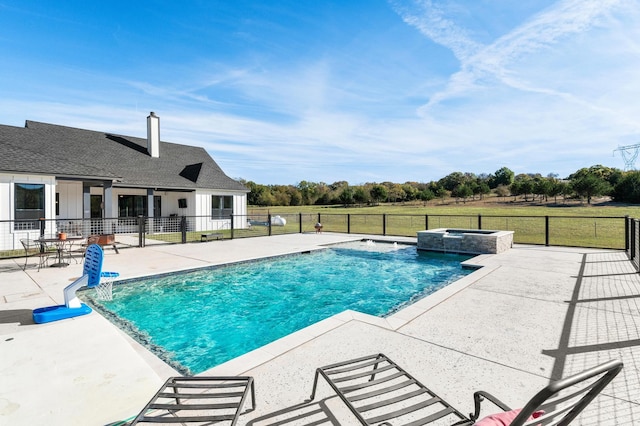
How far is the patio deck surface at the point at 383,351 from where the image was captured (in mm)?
2387

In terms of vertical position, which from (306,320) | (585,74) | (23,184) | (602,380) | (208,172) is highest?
(585,74)

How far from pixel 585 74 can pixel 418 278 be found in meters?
9.27

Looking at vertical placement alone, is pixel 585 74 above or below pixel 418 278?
above

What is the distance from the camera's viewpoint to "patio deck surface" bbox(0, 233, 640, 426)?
2387 millimetres

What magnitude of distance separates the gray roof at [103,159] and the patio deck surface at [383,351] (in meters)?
9.77

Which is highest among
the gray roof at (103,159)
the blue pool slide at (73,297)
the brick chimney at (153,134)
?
the brick chimney at (153,134)

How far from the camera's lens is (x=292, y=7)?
11219 millimetres

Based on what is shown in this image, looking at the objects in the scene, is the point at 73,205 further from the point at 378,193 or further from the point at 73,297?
the point at 378,193

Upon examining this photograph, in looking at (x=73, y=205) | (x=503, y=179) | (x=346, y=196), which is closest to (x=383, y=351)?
(x=73, y=205)

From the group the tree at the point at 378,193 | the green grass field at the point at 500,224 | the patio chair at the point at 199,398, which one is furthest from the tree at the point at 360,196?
the patio chair at the point at 199,398

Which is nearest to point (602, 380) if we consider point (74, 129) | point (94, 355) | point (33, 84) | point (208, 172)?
point (94, 355)

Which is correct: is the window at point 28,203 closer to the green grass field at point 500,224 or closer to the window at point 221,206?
the window at point 221,206

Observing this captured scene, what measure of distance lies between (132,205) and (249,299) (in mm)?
16696

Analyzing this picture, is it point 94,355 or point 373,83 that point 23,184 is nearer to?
point 94,355
